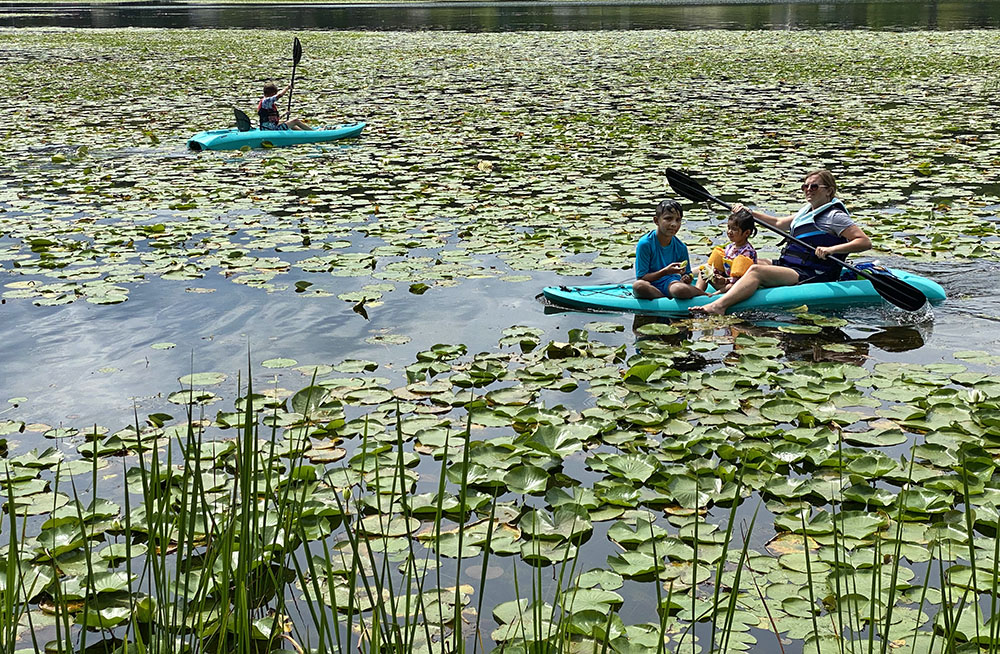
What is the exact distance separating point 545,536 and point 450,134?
9980mm

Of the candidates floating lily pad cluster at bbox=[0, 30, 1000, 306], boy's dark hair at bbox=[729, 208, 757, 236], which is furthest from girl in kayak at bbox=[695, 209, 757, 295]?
floating lily pad cluster at bbox=[0, 30, 1000, 306]

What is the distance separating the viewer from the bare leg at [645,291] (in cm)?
594

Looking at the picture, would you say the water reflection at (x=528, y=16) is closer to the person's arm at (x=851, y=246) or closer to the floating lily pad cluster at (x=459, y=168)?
the floating lily pad cluster at (x=459, y=168)

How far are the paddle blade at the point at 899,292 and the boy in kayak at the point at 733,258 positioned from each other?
68 cm

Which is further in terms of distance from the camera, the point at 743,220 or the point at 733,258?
the point at 733,258

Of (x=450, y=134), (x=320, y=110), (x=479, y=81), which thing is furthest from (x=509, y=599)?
(x=479, y=81)

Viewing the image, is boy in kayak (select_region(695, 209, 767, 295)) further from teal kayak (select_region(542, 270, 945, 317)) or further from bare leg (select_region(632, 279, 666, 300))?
bare leg (select_region(632, 279, 666, 300))

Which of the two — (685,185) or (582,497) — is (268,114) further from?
(582,497)

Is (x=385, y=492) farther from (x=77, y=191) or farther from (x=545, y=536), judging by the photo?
(x=77, y=191)

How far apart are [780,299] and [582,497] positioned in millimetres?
2725

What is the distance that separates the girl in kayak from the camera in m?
5.98

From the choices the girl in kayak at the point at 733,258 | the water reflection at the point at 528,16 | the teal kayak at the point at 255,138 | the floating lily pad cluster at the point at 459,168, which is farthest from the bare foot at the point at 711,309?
the water reflection at the point at 528,16

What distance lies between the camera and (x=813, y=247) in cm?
614

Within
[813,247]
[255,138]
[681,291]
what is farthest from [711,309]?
[255,138]
